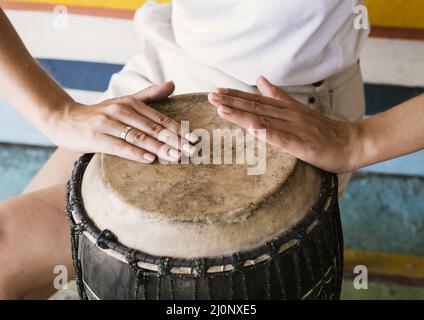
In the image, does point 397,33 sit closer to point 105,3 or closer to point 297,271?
point 105,3

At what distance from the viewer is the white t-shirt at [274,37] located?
110cm

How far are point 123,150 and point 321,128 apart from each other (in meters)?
0.35

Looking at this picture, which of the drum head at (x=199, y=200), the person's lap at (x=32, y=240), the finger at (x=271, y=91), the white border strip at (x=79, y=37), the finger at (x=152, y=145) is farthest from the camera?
the white border strip at (x=79, y=37)

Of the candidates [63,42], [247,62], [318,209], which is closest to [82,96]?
[63,42]

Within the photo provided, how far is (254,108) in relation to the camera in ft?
3.28

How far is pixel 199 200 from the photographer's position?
866 millimetres

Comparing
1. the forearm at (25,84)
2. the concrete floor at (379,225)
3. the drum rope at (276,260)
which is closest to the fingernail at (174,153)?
→ the drum rope at (276,260)

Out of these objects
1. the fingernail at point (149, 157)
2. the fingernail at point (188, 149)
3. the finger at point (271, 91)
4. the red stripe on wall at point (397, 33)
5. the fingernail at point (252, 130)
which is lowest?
the fingernail at point (149, 157)

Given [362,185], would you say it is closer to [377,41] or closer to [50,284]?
[377,41]

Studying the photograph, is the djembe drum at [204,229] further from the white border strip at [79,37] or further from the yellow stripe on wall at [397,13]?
the white border strip at [79,37]

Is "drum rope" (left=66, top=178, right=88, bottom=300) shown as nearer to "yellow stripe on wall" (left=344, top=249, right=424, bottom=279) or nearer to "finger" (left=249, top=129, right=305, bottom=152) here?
"finger" (left=249, top=129, right=305, bottom=152)

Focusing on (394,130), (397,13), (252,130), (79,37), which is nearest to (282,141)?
(252,130)

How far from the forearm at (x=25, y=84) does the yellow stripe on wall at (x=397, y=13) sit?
0.90 meters
